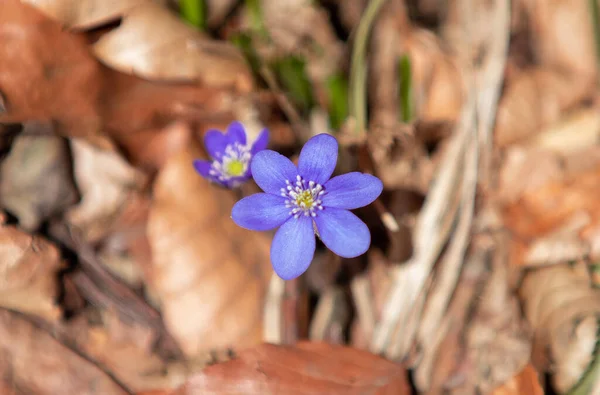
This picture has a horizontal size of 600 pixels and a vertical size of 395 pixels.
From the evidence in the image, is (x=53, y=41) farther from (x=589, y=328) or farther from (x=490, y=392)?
(x=589, y=328)

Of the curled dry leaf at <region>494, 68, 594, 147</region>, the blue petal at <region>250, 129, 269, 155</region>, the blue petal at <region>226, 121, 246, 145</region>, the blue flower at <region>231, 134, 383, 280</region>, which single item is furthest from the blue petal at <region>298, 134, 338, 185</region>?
the curled dry leaf at <region>494, 68, 594, 147</region>

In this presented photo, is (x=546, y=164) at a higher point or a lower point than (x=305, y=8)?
lower

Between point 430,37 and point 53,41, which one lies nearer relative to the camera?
point 53,41

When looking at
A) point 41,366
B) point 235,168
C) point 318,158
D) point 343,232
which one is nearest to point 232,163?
point 235,168

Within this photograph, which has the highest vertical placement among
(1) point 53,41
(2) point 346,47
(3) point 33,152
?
(2) point 346,47

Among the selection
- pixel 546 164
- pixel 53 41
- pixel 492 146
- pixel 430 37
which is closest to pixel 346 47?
pixel 430 37

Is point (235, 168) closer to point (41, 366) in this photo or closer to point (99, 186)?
point (99, 186)

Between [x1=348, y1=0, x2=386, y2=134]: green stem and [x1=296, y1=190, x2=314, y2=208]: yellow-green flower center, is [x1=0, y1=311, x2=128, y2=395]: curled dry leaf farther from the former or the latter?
[x1=348, y1=0, x2=386, y2=134]: green stem

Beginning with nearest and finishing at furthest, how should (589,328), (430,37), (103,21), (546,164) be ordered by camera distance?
1. (589,328)
2. (103,21)
3. (546,164)
4. (430,37)

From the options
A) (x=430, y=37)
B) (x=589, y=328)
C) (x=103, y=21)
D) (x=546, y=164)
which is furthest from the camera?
(x=430, y=37)
